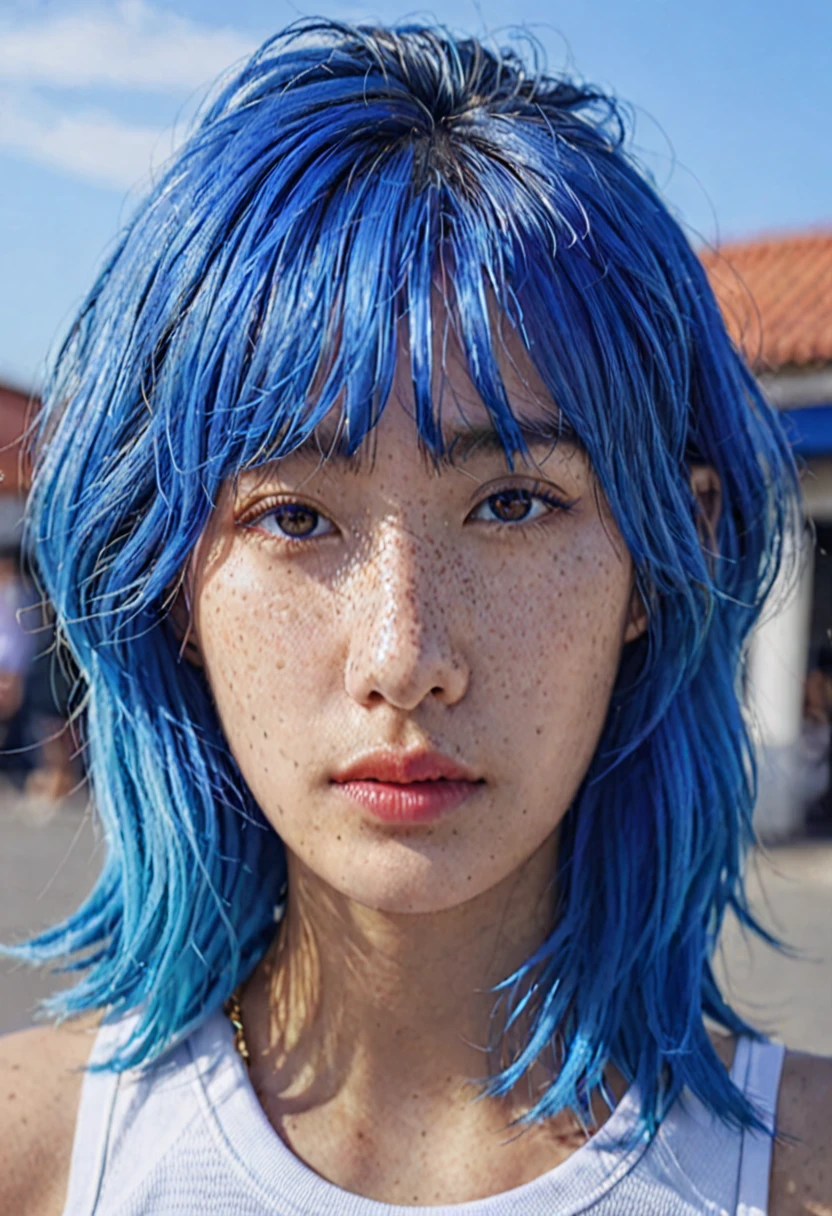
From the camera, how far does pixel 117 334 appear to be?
126cm

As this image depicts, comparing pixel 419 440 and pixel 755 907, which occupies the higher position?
pixel 419 440

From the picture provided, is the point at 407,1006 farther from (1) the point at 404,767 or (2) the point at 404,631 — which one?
(2) the point at 404,631

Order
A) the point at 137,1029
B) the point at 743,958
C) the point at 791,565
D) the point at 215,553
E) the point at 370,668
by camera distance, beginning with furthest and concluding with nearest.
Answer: the point at 743,958 → the point at 791,565 → the point at 137,1029 → the point at 215,553 → the point at 370,668

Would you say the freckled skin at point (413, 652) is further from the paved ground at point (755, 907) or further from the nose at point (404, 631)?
the paved ground at point (755, 907)

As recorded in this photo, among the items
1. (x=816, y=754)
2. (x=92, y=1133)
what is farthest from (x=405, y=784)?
(x=816, y=754)

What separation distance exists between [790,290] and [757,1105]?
6.93 meters

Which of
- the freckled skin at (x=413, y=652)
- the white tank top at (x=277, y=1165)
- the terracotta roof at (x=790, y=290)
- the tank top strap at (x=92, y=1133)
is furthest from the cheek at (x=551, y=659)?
the terracotta roof at (x=790, y=290)

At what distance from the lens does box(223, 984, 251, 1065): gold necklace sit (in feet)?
4.42

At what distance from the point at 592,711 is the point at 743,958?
3.73m

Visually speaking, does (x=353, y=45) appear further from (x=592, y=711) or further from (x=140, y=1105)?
(x=140, y=1105)

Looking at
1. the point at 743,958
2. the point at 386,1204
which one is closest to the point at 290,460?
the point at 386,1204

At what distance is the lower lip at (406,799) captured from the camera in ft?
3.70

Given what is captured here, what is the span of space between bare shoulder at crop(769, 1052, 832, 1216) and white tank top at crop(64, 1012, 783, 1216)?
2 centimetres

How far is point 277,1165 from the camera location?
1.22m
